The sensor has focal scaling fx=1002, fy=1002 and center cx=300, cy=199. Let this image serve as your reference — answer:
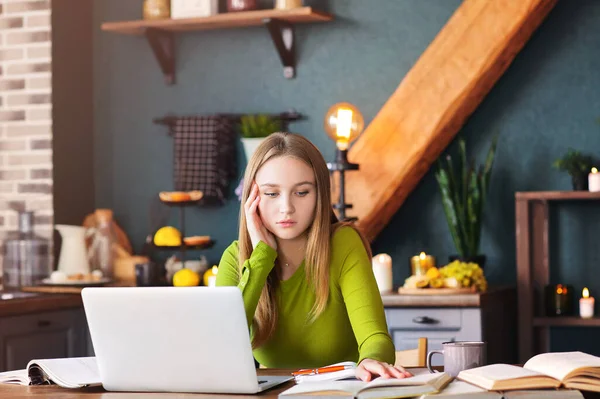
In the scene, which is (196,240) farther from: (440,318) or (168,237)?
Result: (440,318)

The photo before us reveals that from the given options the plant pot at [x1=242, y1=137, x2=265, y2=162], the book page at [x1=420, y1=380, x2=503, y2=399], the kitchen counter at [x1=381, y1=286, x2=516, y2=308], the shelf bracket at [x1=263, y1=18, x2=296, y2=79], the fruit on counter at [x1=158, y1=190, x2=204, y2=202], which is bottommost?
the kitchen counter at [x1=381, y1=286, x2=516, y2=308]

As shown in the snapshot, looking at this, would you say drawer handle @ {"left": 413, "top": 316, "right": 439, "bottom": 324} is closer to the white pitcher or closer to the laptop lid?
the white pitcher

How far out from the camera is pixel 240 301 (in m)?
1.96

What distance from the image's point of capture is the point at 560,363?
1.96 meters

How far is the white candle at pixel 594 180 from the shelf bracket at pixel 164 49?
7.06ft

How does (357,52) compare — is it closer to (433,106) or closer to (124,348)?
(433,106)

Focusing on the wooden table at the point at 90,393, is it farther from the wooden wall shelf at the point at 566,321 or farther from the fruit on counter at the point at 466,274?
the wooden wall shelf at the point at 566,321

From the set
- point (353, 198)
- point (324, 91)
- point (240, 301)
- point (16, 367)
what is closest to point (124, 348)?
point (240, 301)

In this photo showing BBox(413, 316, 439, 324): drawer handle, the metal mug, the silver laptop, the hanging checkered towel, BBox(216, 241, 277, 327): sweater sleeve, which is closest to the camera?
the silver laptop

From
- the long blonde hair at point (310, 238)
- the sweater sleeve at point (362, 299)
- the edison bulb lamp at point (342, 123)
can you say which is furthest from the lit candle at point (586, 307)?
the long blonde hair at point (310, 238)

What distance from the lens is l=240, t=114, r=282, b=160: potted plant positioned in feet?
15.6

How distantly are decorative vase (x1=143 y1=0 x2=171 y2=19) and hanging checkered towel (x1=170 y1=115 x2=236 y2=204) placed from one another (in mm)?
519

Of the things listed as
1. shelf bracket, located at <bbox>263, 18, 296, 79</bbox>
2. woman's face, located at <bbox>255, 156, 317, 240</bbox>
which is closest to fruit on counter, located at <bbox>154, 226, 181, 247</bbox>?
shelf bracket, located at <bbox>263, 18, 296, 79</bbox>

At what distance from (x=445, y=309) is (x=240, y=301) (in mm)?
2341
